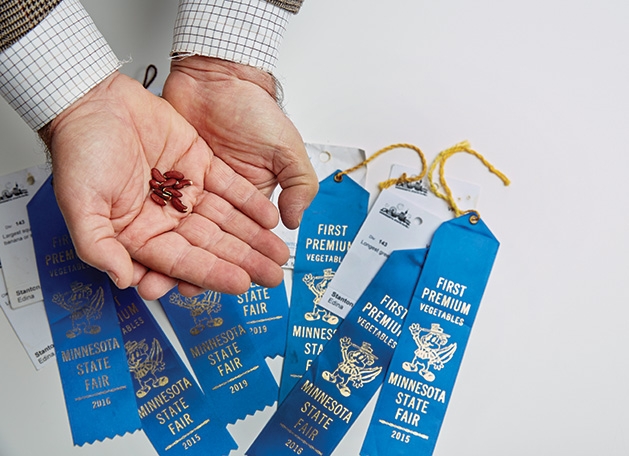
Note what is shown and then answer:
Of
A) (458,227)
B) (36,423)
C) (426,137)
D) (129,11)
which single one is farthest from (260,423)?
(129,11)

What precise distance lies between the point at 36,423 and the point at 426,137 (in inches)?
33.0

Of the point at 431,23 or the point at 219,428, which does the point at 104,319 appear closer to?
the point at 219,428

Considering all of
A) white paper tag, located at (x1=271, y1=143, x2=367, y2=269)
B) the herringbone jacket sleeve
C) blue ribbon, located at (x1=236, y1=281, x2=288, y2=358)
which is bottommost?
blue ribbon, located at (x1=236, y1=281, x2=288, y2=358)

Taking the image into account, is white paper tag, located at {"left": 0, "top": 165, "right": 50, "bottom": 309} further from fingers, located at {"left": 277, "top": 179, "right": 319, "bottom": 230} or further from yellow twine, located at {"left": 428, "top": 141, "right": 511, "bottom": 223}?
yellow twine, located at {"left": 428, "top": 141, "right": 511, "bottom": 223}

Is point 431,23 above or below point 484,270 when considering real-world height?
above

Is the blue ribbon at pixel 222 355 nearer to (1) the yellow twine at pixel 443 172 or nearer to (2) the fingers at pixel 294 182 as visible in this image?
(2) the fingers at pixel 294 182

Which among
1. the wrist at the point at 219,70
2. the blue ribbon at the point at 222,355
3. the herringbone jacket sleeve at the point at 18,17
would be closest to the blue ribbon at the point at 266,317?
the blue ribbon at the point at 222,355

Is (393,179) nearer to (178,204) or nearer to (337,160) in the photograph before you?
(337,160)

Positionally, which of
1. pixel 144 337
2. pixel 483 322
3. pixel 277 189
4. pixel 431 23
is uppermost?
pixel 431 23

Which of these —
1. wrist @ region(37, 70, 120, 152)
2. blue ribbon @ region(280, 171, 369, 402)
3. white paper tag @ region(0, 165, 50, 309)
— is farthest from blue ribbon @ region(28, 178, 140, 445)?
blue ribbon @ region(280, 171, 369, 402)

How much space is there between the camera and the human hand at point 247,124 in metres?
0.90

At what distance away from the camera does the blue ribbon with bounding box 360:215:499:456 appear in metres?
1.02

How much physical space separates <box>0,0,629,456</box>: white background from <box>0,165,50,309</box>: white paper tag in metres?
0.03

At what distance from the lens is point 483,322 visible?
1.06 m
